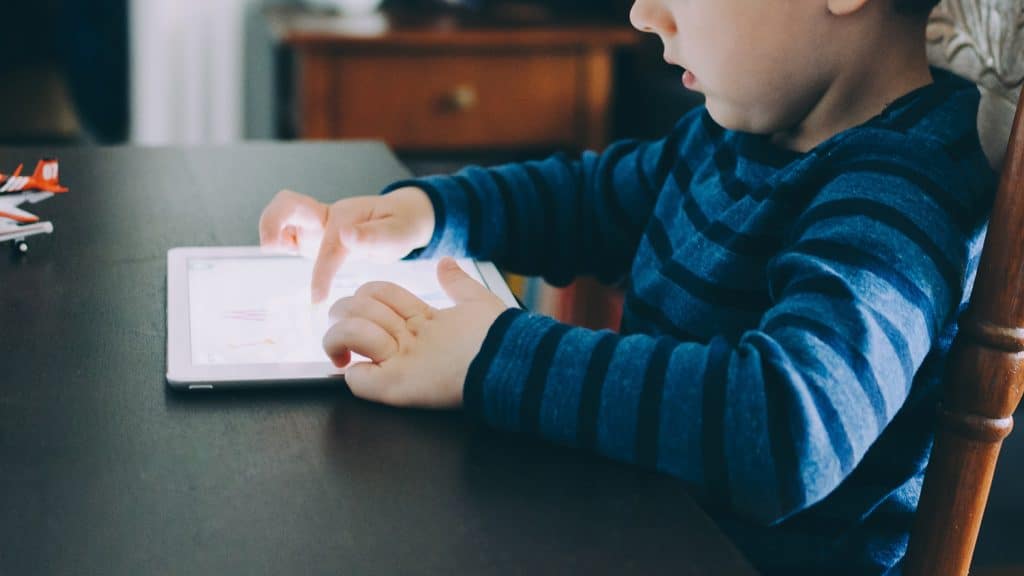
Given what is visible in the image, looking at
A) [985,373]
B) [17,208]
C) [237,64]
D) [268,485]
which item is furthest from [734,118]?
[237,64]

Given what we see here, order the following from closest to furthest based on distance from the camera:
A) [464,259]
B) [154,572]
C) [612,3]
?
[154,572], [464,259], [612,3]

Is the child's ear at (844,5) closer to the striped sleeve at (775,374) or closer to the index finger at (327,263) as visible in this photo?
the striped sleeve at (775,374)

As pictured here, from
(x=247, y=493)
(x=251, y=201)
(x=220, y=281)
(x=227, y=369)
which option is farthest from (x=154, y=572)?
(x=251, y=201)

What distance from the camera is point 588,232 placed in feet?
2.94

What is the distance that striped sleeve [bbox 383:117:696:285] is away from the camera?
84 centimetres

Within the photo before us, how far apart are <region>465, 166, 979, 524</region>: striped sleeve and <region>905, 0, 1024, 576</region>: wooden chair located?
0.07 feet

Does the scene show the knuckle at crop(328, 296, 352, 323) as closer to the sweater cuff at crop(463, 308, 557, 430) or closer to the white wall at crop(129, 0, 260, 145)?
the sweater cuff at crop(463, 308, 557, 430)

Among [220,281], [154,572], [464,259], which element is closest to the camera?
[154,572]

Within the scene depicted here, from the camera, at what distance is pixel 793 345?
50cm

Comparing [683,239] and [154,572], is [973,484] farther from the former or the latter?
[154,572]

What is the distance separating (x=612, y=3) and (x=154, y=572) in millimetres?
2170

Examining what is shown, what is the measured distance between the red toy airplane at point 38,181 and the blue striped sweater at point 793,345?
1.02ft

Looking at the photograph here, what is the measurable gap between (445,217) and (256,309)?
0.18 m

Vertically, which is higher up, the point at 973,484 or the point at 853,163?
the point at 853,163
